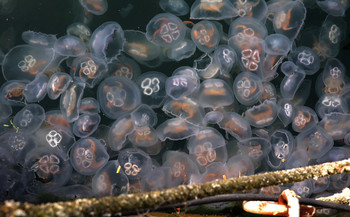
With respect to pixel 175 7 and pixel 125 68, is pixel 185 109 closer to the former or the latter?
pixel 125 68

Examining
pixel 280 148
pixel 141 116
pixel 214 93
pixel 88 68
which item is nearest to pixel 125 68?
pixel 88 68

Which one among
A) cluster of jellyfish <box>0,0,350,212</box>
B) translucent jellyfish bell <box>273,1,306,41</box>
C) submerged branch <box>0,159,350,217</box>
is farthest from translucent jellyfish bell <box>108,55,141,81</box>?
submerged branch <box>0,159,350,217</box>

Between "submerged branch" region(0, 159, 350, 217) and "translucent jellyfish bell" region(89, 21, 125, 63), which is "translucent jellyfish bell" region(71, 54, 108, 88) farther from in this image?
"submerged branch" region(0, 159, 350, 217)

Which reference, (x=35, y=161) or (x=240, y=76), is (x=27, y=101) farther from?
(x=240, y=76)

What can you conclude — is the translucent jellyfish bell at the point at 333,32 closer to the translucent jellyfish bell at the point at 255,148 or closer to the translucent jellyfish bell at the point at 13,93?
the translucent jellyfish bell at the point at 255,148

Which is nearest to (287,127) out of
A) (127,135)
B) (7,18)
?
(127,135)

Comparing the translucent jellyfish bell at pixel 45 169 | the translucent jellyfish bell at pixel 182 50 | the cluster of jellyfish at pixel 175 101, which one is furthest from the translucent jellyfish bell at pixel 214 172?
the translucent jellyfish bell at pixel 45 169
